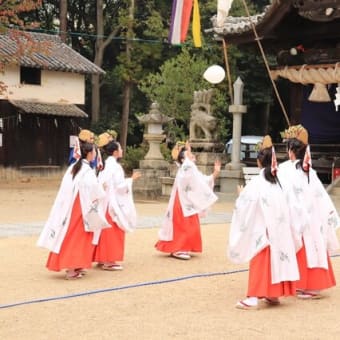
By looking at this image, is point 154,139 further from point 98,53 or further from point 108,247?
point 98,53

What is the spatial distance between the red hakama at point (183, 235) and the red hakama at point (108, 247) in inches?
34.9

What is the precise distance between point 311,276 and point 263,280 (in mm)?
596

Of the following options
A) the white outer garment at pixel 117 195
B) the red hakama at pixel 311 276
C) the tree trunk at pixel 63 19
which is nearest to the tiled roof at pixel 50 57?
the tree trunk at pixel 63 19

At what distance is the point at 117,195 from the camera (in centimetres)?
718

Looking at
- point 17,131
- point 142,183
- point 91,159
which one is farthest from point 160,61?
point 91,159

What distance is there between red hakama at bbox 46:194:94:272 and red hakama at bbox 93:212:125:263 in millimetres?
396

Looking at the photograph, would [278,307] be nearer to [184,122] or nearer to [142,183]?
[142,183]

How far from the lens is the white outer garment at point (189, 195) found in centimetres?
777

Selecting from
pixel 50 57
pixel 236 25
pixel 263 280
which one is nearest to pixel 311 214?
pixel 263 280

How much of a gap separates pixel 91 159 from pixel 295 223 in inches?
88.2

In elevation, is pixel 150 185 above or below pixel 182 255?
below

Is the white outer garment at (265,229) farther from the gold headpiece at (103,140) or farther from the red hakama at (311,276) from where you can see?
the gold headpiece at (103,140)

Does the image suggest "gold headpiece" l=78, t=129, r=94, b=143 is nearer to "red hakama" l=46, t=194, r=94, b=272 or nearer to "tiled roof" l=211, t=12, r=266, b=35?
"red hakama" l=46, t=194, r=94, b=272

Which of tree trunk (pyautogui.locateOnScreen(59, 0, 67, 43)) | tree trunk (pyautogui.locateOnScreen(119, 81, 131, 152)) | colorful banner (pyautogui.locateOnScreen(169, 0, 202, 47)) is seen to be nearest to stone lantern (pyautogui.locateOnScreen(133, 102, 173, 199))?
colorful banner (pyautogui.locateOnScreen(169, 0, 202, 47))
